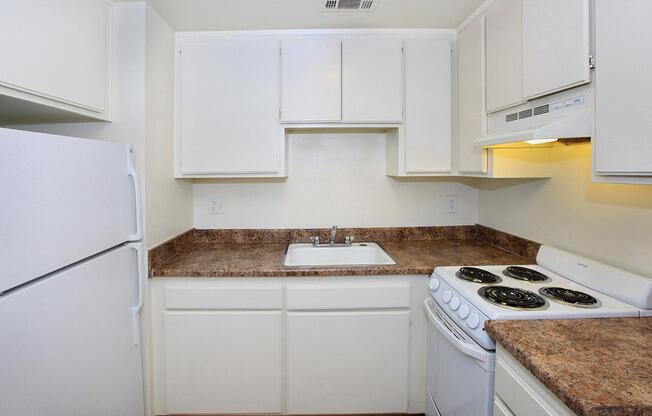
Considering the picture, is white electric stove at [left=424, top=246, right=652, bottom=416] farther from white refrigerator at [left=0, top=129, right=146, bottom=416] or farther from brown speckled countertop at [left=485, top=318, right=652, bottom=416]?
white refrigerator at [left=0, top=129, right=146, bottom=416]

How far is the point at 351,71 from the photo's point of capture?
6.18 ft

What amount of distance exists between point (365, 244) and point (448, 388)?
100 centimetres

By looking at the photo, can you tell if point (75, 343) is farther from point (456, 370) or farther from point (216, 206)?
point (456, 370)

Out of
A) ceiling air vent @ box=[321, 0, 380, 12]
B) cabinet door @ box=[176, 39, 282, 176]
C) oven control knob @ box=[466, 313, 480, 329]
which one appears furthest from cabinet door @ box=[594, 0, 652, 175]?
cabinet door @ box=[176, 39, 282, 176]

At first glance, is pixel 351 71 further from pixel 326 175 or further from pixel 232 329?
pixel 232 329

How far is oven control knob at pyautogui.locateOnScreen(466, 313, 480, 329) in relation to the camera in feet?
3.69

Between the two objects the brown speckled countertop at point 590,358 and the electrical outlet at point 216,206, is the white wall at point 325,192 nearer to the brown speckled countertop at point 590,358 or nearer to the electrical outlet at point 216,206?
the electrical outlet at point 216,206

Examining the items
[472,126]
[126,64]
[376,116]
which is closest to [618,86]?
[472,126]

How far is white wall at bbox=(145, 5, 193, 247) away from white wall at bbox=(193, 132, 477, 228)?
1.27 feet

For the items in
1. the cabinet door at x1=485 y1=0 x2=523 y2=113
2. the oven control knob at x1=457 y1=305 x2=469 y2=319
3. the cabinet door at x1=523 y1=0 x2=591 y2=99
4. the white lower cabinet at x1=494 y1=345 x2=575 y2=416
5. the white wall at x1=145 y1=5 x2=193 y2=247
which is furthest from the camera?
the white wall at x1=145 y1=5 x2=193 y2=247

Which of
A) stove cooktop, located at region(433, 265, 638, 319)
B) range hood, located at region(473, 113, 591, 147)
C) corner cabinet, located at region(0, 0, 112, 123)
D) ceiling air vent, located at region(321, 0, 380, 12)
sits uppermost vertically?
ceiling air vent, located at region(321, 0, 380, 12)

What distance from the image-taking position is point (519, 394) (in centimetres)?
91

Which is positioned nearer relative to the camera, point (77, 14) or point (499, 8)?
point (77, 14)

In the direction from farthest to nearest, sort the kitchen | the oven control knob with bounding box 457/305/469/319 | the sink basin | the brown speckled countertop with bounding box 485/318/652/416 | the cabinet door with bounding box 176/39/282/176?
the sink basin → the cabinet door with bounding box 176/39/282/176 → the oven control knob with bounding box 457/305/469/319 → the kitchen → the brown speckled countertop with bounding box 485/318/652/416
